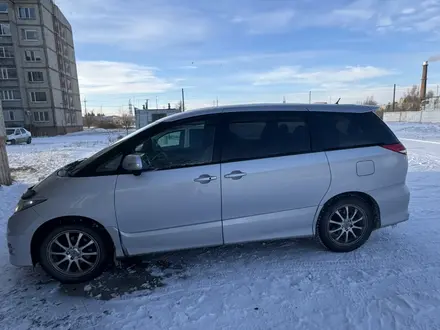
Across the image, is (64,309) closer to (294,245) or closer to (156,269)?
(156,269)

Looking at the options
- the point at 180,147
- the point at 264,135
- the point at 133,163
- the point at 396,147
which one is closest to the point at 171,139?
the point at 180,147

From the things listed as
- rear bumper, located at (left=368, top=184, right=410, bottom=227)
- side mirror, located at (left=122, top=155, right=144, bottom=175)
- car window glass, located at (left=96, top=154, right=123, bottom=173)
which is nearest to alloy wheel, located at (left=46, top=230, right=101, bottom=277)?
car window glass, located at (left=96, top=154, right=123, bottom=173)

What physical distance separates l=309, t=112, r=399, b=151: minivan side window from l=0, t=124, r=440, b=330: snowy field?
1.30 meters

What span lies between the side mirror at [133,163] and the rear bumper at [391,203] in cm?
264

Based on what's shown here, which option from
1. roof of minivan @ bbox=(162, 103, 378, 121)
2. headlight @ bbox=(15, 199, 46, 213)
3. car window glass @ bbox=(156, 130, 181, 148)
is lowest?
headlight @ bbox=(15, 199, 46, 213)

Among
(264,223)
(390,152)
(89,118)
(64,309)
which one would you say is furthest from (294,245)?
(89,118)

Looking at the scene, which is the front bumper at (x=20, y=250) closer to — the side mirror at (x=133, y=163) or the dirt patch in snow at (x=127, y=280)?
the dirt patch in snow at (x=127, y=280)

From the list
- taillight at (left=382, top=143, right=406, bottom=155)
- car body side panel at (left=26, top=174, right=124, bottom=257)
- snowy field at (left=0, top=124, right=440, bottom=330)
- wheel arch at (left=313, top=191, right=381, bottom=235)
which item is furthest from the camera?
taillight at (left=382, top=143, right=406, bottom=155)

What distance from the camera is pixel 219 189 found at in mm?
3129

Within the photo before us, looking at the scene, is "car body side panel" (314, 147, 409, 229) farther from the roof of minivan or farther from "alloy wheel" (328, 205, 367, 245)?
the roof of minivan

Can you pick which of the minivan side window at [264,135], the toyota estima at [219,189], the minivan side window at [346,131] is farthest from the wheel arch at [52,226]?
the minivan side window at [346,131]

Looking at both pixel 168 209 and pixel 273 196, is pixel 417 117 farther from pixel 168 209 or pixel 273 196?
pixel 168 209

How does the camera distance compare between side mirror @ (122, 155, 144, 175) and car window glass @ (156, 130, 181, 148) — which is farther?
car window glass @ (156, 130, 181, 148)

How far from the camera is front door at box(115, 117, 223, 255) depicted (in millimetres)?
3016
